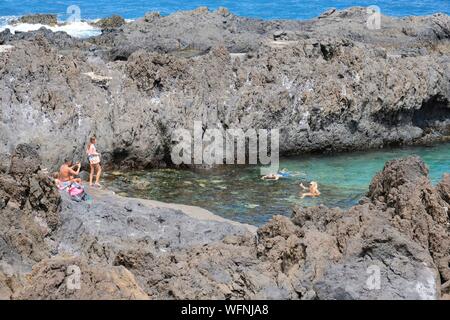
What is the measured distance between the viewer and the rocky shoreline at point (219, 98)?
20.3 m

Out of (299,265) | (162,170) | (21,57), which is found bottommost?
(162,170)

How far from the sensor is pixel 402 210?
36.7 ft

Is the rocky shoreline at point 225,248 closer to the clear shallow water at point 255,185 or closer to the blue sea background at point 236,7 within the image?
the clear shallow water at point 255,185

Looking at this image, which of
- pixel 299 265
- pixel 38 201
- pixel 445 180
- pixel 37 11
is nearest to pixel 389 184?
pixel 445 180

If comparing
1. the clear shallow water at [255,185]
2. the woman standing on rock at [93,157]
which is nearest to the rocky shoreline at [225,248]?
the clear shallow water at [255,185]

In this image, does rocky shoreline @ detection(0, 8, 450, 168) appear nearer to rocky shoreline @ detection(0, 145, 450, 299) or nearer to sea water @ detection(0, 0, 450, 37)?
rocky shoreline @ detection(0, 145, 450, 299)

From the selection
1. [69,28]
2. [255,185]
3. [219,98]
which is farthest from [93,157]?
[69,28]

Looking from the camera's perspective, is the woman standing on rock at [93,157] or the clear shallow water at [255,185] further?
the woman standing on rock at [93,157]

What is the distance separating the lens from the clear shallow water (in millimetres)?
18250

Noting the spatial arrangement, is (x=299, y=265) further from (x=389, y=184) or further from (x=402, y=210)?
(x=389, y=184)

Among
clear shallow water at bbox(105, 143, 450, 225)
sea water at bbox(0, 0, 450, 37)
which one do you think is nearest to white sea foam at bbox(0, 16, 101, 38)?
sea water at bbox(0, 0, 450, 37)

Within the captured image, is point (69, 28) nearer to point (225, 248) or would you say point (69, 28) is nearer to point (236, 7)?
point (236, 7)

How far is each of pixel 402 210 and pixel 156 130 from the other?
446 inches

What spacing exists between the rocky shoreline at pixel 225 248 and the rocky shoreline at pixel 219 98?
6.67m
